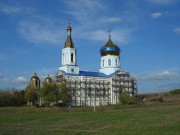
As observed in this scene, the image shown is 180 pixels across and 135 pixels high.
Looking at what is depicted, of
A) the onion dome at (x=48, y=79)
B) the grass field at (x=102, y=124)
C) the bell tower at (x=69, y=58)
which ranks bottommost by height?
the grass field at (x=102, y=124)

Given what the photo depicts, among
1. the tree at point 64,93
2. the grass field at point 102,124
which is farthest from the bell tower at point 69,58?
the grass field at point 102,124

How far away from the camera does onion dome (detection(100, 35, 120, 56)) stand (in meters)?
78.4

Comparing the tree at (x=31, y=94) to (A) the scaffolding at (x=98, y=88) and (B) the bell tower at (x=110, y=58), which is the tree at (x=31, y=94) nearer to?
(A) the scaffolding at (x=98, y=88)

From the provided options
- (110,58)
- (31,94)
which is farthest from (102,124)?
(110,58)

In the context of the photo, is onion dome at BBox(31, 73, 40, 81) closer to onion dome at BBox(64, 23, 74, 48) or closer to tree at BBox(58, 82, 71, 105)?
onion dome at BBox(64, 23, 74, 48)

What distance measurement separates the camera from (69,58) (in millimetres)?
73250

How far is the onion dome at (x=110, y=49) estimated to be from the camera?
78375mm

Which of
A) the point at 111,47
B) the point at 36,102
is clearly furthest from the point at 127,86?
the point at 36,102

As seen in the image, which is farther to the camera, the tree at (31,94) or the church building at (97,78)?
the church building at (97,78)

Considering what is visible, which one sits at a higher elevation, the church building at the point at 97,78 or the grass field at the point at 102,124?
the church building at the point at 97,78

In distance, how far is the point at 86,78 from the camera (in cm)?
7400

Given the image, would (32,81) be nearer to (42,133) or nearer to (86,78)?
(86,78)

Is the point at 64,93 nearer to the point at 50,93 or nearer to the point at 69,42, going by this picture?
the point at 50,93

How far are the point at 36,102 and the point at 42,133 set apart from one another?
2121 inches
